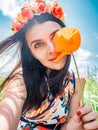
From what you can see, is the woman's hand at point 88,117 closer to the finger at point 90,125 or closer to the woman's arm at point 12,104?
the finger at point 90,125

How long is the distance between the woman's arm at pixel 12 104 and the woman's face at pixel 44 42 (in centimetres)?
16

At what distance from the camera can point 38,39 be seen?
1.64 metres

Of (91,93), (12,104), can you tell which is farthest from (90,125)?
(91,93)

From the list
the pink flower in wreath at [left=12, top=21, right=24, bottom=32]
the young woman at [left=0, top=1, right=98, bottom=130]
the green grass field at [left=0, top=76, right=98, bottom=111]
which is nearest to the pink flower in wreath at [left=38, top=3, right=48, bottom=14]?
the young woman at [left=0, top=1, right=98, bottom=130]

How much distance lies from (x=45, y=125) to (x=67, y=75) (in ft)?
0.94

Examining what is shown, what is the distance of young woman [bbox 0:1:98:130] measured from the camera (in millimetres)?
1581

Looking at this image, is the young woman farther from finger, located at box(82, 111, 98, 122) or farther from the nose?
finger, located at box(82, 111, 98, 122)

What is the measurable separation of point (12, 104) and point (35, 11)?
44 centimetres

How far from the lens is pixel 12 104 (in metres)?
1.55

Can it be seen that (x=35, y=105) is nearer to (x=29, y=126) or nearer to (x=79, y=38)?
(x=29, y=126)

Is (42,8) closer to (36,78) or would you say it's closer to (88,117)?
(36,78)

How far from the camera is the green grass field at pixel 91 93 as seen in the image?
7.74 ft

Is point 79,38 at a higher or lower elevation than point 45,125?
higher

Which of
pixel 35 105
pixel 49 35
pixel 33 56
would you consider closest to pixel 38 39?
pixel 49 35
